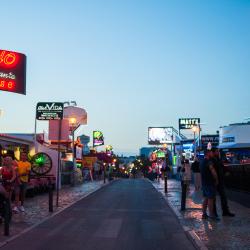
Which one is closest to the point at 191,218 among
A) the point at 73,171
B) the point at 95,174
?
the point at 73,171

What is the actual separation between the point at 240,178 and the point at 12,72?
12239 millimetres

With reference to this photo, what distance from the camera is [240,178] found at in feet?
66.8

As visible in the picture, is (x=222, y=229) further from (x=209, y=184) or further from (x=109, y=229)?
(x=109, y=229)

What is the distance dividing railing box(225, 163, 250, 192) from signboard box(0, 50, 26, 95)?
10.7m

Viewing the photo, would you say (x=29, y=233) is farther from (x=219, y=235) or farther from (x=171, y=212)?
(x=171, y=212)

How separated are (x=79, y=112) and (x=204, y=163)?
34.3 meters

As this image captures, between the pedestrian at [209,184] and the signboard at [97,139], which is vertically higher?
the signboard at [97,139]

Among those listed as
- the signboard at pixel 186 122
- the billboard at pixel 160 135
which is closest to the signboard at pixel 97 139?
the billboard at pixel 160 135

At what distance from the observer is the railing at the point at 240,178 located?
19045 mm

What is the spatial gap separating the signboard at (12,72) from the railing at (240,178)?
35.0 feet

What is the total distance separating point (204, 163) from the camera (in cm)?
1477

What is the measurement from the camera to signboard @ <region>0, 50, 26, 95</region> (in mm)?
25984

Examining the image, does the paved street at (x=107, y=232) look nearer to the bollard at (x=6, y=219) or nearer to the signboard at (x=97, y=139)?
the bollard at (x=6, y=219)

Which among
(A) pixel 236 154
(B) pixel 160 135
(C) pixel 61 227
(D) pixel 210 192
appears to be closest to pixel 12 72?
(A) pixel 236 154
